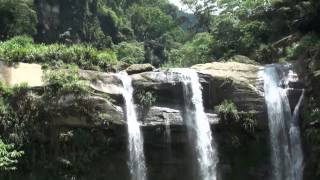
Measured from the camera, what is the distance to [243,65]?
A: 23.9 metres

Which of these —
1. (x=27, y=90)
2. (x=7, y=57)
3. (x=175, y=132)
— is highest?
(x=7, y=57)

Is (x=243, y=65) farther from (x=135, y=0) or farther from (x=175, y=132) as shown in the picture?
(x=135, y=0)

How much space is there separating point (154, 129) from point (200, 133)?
186 centimetres

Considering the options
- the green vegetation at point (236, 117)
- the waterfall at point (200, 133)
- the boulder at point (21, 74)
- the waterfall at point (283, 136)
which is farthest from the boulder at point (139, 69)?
the waterfall at point (283, 136)

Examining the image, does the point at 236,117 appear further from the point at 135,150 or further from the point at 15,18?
the point at 15,18

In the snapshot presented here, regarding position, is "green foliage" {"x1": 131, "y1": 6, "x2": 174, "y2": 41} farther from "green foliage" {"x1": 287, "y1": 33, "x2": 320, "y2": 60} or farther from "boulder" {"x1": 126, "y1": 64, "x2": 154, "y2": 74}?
"boulder" {"x1": 126, "y1": 64, "x2": 154, "y2": 74}

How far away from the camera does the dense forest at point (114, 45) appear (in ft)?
66.1

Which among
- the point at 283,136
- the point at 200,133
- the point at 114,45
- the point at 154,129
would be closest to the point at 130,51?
the point at 114,45

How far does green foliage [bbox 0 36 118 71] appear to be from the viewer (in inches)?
875

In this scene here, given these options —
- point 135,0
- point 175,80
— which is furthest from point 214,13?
point 135,0

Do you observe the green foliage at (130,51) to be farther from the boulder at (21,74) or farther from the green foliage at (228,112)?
the green foliage at (228,112)

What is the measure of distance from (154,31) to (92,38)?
9769 mm

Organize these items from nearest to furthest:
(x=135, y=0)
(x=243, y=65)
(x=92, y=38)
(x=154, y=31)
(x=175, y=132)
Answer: (x=175, y=132) → (x=243, y=65) → (x=92, y=38) → (x=154, y=31) → (x=135, y=0)

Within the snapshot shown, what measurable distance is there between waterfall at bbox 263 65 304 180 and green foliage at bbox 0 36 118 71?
22.3 ft
